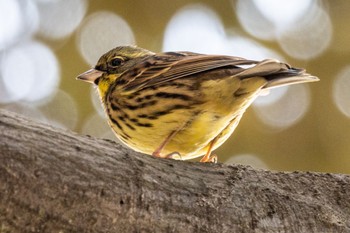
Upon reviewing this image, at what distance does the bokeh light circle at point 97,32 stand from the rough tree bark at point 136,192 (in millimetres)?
2310

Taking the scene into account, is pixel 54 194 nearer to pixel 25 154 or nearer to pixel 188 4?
pixel 25 154

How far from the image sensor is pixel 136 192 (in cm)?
218

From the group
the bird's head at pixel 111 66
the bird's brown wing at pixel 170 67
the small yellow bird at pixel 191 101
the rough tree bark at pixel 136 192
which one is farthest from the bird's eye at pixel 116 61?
the rough tree bark at pixel 136 192

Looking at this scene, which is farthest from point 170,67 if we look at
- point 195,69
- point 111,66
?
point 111,66

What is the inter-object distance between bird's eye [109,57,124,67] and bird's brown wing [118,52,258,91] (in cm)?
22

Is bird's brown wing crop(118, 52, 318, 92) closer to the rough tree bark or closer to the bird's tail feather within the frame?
the bird's tail feather

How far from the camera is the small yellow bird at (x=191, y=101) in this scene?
10.4ft

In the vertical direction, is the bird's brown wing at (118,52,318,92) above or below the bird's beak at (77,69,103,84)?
above

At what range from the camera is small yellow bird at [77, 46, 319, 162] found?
124 inches

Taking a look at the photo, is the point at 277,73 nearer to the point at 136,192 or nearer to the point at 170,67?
the point at 170,67

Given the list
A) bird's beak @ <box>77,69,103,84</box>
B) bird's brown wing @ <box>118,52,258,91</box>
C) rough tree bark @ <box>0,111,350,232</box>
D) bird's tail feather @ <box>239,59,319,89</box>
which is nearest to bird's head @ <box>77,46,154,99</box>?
bird's beak @ <box>77,69,103,84</box>

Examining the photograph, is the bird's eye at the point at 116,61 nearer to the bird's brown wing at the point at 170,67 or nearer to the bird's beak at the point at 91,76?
the bird's beak at the point at 91,76

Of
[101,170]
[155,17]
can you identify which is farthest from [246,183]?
[155,17]

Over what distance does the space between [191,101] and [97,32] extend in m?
1.90
